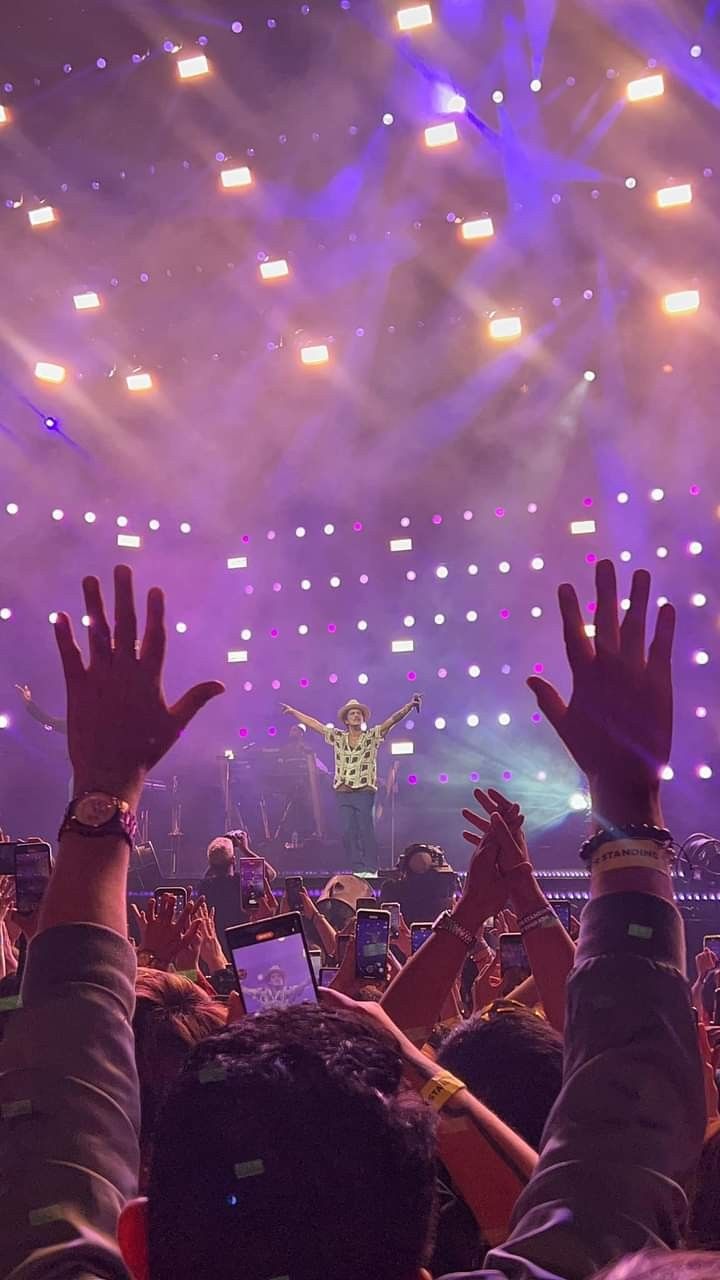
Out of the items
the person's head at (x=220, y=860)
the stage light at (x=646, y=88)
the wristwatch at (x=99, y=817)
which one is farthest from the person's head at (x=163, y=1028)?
the stage light at (x=646, y=88)

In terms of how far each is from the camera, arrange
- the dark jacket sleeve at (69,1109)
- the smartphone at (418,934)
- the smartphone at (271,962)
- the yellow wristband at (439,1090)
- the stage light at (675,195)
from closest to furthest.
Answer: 1. the dark jacket sleeve at (69,1109)
2. the yellow wristband at (439,1090)
3. the smartphone at (271,962)
4. the smartphone at (418,934)
5. the stage light at (675,195)

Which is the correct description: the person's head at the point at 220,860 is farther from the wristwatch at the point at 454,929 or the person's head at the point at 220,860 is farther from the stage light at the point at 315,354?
the stage light at the point at 315,354

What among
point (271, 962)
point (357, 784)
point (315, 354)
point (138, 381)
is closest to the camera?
point (271, 962)

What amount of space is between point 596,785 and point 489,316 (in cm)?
1371

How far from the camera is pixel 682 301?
13312mm

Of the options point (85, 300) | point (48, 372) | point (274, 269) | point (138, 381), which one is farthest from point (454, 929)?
point (48, 372)

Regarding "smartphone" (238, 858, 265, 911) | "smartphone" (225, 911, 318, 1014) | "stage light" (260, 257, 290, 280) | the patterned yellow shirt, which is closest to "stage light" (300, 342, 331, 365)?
"stage light" (260, 257, 290, 280)

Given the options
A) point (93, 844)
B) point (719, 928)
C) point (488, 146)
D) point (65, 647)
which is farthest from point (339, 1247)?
point (488, 146)

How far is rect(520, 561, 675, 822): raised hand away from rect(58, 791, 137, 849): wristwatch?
619mm

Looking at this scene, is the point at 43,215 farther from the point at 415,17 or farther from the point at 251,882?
the point at 251,882

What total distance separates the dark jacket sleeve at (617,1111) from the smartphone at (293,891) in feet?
9.88

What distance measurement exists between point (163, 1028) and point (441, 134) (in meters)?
12.9

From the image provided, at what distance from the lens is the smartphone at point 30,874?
103 inches

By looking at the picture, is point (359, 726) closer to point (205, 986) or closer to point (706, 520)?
point (706, 520)
